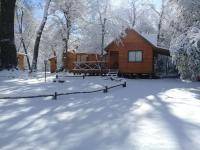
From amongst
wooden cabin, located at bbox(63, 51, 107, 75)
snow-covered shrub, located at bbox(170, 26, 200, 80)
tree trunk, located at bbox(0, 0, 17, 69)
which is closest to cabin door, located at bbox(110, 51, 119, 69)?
wooden cabin, located at bbox(63, 51, 107, 75)

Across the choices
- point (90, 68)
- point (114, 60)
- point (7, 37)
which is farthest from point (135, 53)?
point (7, 37)

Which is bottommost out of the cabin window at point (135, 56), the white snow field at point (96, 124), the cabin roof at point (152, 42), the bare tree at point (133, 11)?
the white snow field at point (96, 124)

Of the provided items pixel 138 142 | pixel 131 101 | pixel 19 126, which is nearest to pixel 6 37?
pixel 131 101

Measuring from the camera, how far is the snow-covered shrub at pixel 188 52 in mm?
21141

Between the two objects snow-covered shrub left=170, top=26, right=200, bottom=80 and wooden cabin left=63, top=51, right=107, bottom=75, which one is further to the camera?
wooden cabin left=63, top=51, right=107, bottom=75

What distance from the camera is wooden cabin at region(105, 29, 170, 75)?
34219 millimetres

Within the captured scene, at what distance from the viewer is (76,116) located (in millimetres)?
10531

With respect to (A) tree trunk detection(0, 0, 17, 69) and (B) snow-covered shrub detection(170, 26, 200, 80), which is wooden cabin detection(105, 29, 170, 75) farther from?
(A) tree trunk detection(0, 0, 17, 69)

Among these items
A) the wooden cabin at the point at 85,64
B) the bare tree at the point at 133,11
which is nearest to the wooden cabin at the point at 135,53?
the wooden cabin at the point at 85,64

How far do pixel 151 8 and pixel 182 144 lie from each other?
171ft

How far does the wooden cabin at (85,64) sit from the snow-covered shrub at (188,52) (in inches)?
532

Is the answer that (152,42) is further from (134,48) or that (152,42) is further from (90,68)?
(90,68)

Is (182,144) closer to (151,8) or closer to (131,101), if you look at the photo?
(131,101)

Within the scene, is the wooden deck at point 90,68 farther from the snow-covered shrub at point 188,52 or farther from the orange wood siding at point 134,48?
the snow-covered shrub at point 188,52
